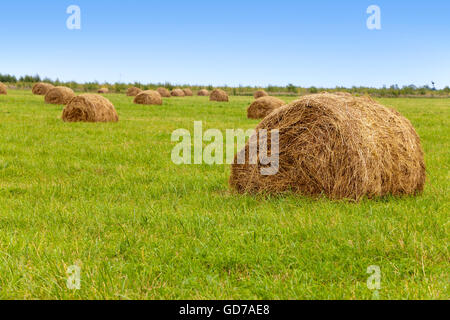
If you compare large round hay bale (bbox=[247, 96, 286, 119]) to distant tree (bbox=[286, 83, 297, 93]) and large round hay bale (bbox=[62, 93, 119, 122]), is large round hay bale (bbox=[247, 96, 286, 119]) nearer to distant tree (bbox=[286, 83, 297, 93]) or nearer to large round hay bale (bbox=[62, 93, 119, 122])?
large round hay bale (bbox=[62, 93, 119, 122])

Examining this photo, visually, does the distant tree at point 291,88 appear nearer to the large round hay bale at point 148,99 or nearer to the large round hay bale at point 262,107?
the large round hay bale at point 148,99

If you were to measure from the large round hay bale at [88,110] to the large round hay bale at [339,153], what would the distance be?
1311 centimetres

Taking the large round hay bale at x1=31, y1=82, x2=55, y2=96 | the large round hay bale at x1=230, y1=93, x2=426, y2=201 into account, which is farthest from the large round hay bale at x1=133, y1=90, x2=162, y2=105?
the large round hay bale at x1=230, y1=93, x2=426, y2=201

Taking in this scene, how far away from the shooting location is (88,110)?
1934 centimetres

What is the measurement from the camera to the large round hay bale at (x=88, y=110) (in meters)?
19.4

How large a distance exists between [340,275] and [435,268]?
100 cm

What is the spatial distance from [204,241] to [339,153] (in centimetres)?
324

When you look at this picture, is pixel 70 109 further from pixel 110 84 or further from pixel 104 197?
pixel 110 84

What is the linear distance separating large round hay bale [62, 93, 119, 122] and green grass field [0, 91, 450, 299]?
10.7 m

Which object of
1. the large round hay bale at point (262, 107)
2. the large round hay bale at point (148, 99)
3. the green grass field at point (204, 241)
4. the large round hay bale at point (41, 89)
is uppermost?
the large round hay bale at point (41, 89)

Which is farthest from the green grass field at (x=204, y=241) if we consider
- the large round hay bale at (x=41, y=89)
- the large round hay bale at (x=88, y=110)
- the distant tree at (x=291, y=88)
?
the distant tree at (x=291, y=88)

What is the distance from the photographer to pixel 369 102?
8.27 meters

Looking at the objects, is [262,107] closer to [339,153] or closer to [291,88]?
[339,153]
